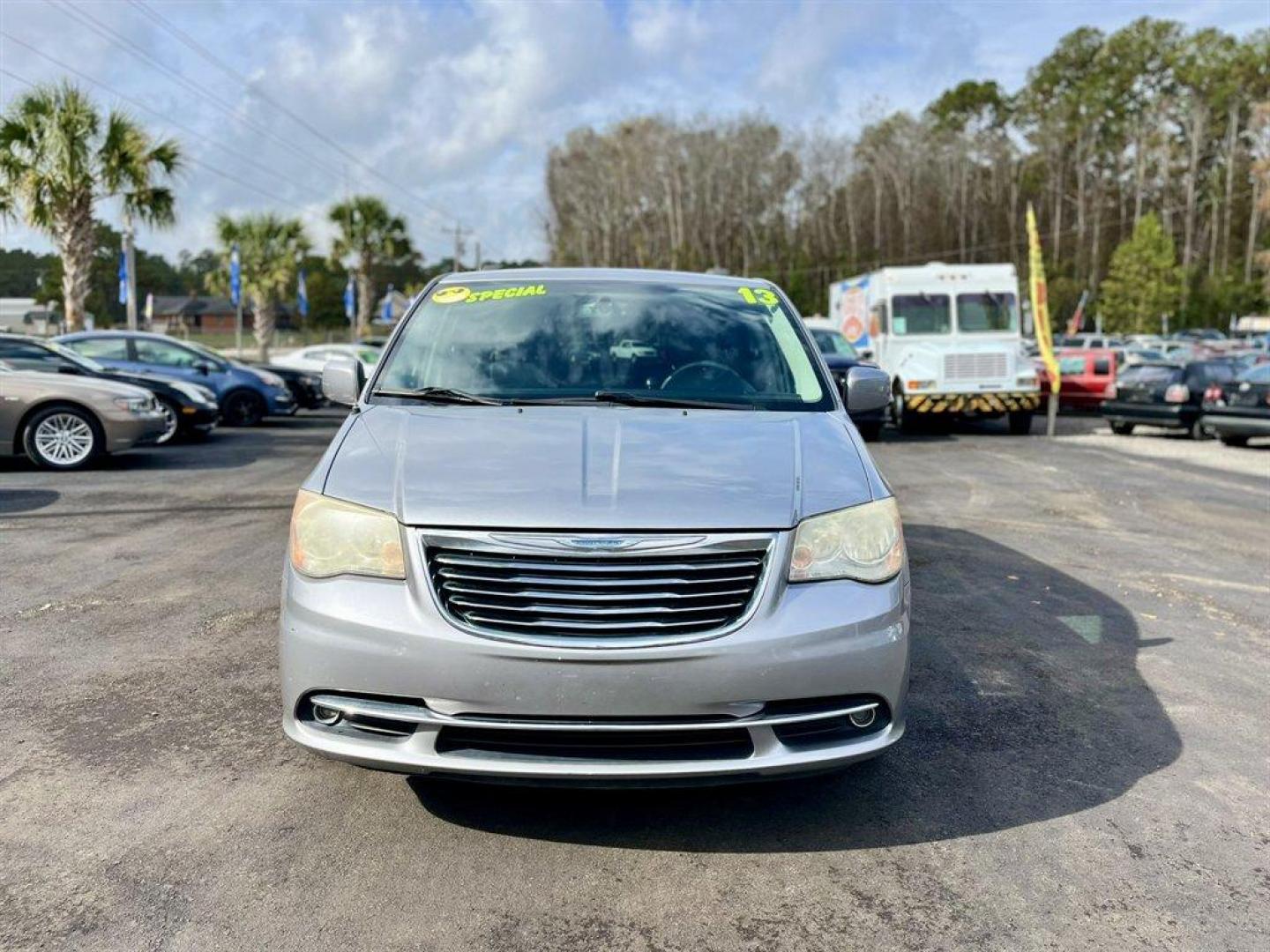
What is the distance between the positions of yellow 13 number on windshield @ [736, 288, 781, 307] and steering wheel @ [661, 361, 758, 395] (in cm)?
57

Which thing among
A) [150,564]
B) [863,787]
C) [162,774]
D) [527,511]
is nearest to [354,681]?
[527,511]

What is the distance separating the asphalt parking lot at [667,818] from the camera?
2869 mm

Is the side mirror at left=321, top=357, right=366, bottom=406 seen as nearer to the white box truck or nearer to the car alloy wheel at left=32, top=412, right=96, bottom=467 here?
the car alloy wheel at left=32, top=412, right=96, bottom=467

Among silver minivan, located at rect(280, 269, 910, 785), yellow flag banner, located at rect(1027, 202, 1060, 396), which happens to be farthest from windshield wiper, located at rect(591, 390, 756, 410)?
yellow flag banner, located at rect(1027, 202, 1060, 396)

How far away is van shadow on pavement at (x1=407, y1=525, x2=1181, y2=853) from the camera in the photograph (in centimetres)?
340

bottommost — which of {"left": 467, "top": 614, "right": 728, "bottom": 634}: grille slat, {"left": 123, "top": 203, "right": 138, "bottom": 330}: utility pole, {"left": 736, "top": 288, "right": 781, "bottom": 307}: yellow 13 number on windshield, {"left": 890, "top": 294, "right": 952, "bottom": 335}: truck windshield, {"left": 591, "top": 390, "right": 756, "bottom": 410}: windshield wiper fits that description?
{"left": 467, "top": 614, "right": 728, "bottom": 634}: grille slat

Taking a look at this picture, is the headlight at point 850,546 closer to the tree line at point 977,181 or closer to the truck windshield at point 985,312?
the truck windshield at point 985,312

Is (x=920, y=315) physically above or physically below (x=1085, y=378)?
above

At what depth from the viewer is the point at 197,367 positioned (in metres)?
18.0

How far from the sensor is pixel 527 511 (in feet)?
10.2

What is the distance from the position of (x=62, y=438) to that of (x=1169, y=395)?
16.5 meters

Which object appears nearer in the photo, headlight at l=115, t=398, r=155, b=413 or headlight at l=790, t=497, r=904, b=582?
headlight at l=790, t=497, r=904, b=582

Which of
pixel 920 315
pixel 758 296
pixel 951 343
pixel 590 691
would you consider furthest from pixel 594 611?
pixel 920 315

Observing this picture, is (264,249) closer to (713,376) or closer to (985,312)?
(985,312)
